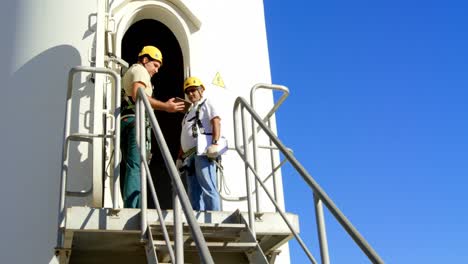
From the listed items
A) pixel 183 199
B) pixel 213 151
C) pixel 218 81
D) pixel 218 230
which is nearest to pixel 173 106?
pixel 213 151

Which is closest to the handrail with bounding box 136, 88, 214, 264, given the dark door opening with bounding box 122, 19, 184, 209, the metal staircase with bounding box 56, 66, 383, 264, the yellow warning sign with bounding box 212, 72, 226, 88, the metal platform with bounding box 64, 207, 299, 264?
the metal staircase with bounding box 56, 66, 383, 264

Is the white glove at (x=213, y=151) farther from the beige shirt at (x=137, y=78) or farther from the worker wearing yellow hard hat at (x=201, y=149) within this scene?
the beige shirt at (x=137, y=78)

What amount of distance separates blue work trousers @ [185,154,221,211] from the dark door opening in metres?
2.49

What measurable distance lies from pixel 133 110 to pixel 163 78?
10.5 ft

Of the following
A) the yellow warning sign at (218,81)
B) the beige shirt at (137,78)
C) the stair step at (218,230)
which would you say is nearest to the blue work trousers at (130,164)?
the beige shirt at (137,78)

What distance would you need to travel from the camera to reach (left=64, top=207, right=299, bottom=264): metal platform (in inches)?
185

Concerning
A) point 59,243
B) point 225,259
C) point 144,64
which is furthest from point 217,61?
point 59,243

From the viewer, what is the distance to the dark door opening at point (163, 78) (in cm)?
842

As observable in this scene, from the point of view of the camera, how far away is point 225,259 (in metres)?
5.29

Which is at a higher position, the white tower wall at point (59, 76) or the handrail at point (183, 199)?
the white tower wall at point (59, 76)

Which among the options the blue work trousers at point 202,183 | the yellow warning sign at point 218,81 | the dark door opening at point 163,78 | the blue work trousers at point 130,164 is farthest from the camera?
Result: the dark door opening at point 163,78

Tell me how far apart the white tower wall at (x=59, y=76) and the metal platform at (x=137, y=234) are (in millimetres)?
629

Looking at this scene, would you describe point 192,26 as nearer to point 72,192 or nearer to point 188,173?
point 188,173

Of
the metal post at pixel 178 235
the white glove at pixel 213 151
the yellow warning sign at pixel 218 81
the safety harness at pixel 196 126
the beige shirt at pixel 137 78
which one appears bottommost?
the metal post at pixel 178 235
